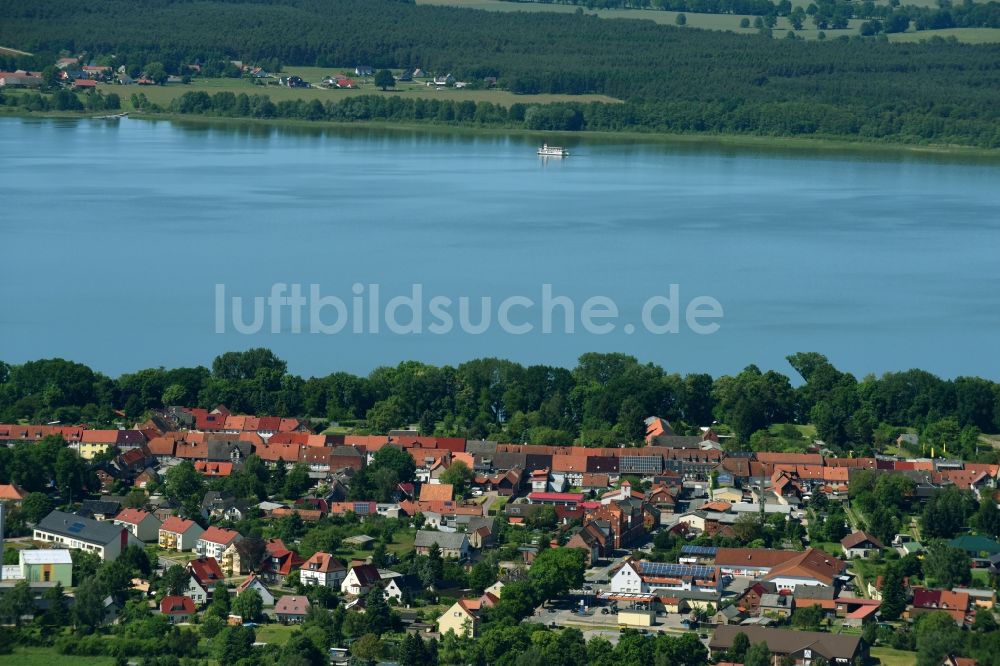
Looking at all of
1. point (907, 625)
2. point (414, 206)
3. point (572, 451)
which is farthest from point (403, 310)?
point (907, 625)

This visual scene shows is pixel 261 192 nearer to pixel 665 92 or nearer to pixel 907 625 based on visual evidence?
pixel 665 92

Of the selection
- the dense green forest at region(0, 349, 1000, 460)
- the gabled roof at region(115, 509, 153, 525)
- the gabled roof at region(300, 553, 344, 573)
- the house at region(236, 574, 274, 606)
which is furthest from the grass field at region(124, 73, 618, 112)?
the house at region(236, 574, 274, 606)

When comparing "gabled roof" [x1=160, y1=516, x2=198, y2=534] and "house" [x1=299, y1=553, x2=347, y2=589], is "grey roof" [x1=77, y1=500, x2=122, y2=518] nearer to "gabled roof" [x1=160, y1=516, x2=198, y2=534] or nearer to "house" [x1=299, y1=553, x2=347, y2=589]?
"gabled roof" [x1=160, y1=516, x2=198, y2=534]

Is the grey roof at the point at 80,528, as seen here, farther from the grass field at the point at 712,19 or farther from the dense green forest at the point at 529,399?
the grass field at the point at 712,19

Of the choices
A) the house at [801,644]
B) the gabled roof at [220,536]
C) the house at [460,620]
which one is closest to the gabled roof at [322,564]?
the gabled roof at [220,536]

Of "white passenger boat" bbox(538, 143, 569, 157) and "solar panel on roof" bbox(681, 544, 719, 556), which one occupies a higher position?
"solar panel on roof" bbox(681, 544, 719, 556)

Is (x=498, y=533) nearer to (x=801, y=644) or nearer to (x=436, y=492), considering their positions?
(x=436, y=492)
